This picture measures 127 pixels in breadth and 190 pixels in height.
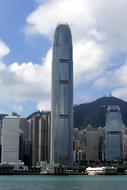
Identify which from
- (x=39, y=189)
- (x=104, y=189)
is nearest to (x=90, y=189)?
(x=104, y=189)

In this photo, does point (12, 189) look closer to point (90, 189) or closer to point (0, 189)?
point (0, 189)

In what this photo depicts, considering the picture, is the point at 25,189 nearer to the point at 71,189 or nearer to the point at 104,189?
the point at 71,189

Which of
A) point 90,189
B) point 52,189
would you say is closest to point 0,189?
point 52,189

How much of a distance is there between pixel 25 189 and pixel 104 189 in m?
19.2

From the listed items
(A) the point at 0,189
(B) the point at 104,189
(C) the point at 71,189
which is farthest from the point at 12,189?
(B) the point at 104,189

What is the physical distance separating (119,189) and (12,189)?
84.9 feet

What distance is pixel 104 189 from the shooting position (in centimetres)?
12169

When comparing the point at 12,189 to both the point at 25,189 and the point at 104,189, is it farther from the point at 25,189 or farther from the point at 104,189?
the point at 104,189

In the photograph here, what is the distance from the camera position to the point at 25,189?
120 metres

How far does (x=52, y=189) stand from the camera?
398 ft

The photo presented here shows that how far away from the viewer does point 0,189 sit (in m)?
121

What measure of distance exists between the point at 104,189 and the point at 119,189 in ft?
11.9

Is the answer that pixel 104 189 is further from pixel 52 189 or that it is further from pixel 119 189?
pixel 52 189

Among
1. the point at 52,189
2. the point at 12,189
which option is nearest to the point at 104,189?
the point at 52,189
